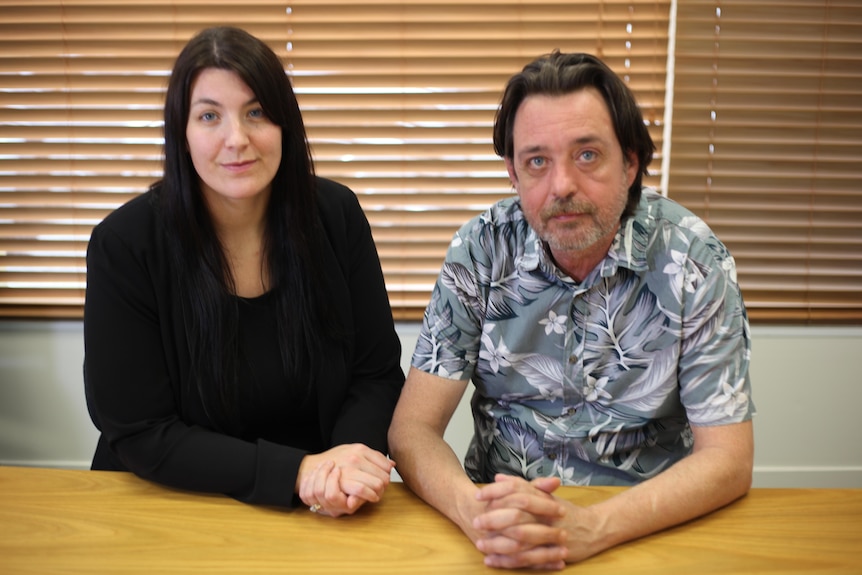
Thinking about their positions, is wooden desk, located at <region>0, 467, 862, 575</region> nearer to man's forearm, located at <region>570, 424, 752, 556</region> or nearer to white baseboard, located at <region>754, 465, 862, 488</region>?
man's forearm, located at <region>570, 424, 752, 556</region>

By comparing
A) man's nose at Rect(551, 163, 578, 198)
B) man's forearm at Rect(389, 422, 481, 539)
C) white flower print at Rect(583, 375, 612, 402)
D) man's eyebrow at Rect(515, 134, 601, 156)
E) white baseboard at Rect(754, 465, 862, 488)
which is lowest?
white baseboard at Rect(754, 465, 862, 488)

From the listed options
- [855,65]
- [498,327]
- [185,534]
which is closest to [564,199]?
[498,327]

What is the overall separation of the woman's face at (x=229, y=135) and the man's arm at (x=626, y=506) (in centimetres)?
73

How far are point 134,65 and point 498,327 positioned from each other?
170cm

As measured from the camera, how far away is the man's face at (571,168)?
4.67ft

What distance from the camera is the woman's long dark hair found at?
1.53 meters

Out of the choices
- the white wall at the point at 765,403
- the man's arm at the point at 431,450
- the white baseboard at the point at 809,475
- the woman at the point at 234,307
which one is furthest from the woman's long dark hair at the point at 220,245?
the white baseboard at the point at 809,475

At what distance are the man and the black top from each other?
18cm

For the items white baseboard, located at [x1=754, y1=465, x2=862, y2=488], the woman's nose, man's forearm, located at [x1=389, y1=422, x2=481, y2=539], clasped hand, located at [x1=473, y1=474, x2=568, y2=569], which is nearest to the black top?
man's forearm, located at [x1=389, y1=422, x2=481, y2=539]

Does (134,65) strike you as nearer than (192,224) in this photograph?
No

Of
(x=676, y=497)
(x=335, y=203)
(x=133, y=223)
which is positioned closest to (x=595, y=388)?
(x=676, y=497)

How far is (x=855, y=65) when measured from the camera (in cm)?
261

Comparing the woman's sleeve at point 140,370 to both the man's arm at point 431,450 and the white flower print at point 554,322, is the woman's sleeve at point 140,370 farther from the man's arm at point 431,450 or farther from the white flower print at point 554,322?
the white flower print at point 554,322

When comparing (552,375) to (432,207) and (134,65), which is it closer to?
(432,207)
